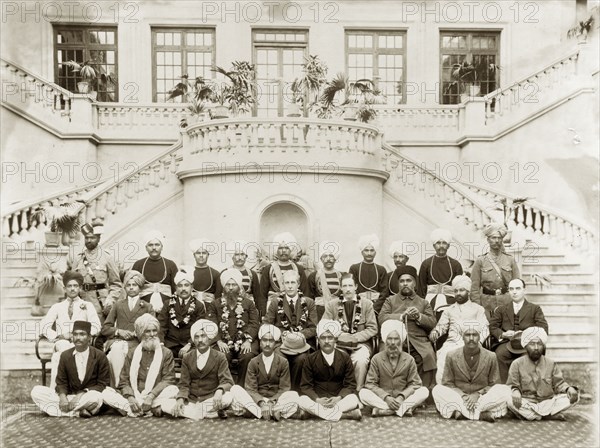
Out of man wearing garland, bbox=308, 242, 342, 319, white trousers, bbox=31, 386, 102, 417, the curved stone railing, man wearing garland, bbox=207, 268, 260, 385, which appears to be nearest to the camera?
white trousers, bbox=31, 386, 102, 417

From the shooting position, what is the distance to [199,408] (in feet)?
24.3

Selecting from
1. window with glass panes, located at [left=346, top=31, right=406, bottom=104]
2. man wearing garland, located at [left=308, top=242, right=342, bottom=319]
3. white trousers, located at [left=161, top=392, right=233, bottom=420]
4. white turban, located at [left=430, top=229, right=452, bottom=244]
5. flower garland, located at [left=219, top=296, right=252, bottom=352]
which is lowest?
white trousers, located at [left=161, top=392, right=233, bottom=420]

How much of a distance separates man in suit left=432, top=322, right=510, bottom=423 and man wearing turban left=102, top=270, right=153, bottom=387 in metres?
3.13

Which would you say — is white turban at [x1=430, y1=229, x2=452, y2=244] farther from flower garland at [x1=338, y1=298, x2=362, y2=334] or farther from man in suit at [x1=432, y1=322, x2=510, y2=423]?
man in suit at [x1=432, y1=322, x2=510, y2=423]

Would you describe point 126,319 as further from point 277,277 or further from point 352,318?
point 352,318

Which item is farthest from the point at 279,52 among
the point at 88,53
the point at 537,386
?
the point at 537,386

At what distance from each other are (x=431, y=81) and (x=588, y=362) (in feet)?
30.7

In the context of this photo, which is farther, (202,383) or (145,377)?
(145,377)

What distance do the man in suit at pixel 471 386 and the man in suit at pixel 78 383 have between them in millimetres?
3206

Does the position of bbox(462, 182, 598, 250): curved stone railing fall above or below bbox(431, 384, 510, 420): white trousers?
above

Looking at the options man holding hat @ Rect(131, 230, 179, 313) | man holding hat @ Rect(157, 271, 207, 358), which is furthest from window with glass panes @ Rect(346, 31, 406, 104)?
man holding hat @ Rect(157, 271, 207, 358)

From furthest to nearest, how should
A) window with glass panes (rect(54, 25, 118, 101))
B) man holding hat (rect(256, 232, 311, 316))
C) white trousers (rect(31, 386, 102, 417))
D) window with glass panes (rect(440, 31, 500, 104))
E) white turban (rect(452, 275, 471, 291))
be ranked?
1. window with glass panes (rect(440, 31, 500, 104))
2. window with glass panes (rect(54, 25, 118, 101))
3. man holding hat (rect(256, 232, 311, 316))
4. white turban (rect(452, 275, 471, 291))
5. white trousers (rect(31, 386, 102, 417))

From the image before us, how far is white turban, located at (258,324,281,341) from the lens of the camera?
7.66 meters

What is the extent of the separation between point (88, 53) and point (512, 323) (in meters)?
12.4
